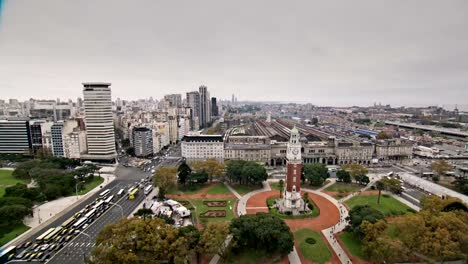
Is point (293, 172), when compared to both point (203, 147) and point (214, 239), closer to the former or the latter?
point (214, 239)

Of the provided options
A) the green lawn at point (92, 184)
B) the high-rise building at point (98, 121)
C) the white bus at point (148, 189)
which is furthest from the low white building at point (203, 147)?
the green lawn at point (92, 184)

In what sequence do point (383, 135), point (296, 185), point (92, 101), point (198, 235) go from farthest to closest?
point (383, 135)
point (92, 101)
point (296, 185)
point (198, 235)

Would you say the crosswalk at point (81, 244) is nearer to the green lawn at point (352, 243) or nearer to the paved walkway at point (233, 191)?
the paved walkway at point (233, 191)

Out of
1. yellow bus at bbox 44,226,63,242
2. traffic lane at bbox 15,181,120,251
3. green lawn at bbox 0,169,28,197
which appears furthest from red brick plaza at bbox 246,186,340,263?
green lawn at bbox 0,169,28,197

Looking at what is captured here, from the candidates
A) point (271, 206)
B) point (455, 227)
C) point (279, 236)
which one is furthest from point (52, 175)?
point (455, 227)

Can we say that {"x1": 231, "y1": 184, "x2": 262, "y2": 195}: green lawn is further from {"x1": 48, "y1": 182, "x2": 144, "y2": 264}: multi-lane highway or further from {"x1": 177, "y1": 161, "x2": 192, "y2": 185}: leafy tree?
{"x1": 48, "y1": 182, "x2": 144, "y2": 264}: multi-lane highway

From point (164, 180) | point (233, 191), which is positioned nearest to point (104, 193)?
point (164, 180)

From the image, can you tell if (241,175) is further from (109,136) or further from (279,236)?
(109,136)

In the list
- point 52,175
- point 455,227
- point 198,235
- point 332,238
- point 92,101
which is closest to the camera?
point 455,227

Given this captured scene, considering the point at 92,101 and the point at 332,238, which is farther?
the point at 92,101
